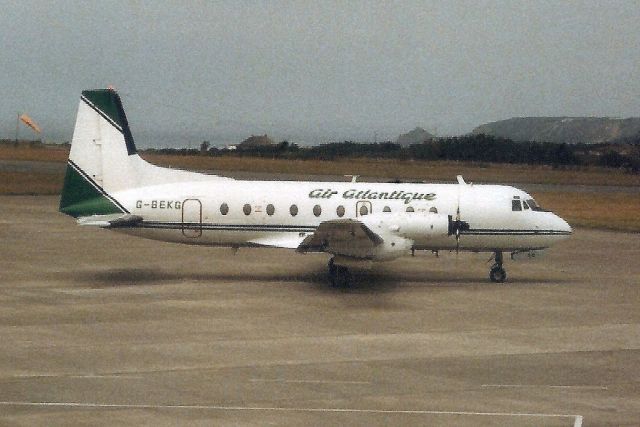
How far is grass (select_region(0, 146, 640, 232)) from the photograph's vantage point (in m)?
51.8

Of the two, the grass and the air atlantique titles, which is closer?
the air atlantique titles

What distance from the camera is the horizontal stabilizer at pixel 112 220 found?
24.5 metres

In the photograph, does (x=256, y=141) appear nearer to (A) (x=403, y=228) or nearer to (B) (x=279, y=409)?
(A) (x=403, y=228)

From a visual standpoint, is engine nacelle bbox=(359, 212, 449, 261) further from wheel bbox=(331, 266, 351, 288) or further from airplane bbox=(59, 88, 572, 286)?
wheel bbox=(331, 266, 351, 288)

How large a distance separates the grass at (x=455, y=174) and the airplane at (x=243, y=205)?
2006 cm

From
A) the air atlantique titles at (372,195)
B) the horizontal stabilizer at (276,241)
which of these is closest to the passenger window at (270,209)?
the horizontal stabilizer at (276,241)

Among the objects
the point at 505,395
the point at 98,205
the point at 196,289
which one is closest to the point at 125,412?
the point at 505,395

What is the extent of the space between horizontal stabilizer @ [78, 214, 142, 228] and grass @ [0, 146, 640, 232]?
26845 mm

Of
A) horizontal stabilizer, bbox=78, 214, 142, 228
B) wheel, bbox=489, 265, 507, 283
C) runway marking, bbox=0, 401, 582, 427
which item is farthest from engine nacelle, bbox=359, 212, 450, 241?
runway marking, bbox=0, 401, 582, 427

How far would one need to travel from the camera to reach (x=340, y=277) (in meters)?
24.8

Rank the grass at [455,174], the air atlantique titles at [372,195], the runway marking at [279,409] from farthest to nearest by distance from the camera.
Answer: the grass at [455,174]
the air atlantique titles at [372,195]
the runway marking at [279,409]

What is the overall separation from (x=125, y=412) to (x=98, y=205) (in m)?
13.1

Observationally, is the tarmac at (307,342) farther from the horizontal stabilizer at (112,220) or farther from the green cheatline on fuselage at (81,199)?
the green cheatline on fuselage at (81,199)

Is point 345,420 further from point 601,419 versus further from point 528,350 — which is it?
point 528,350
